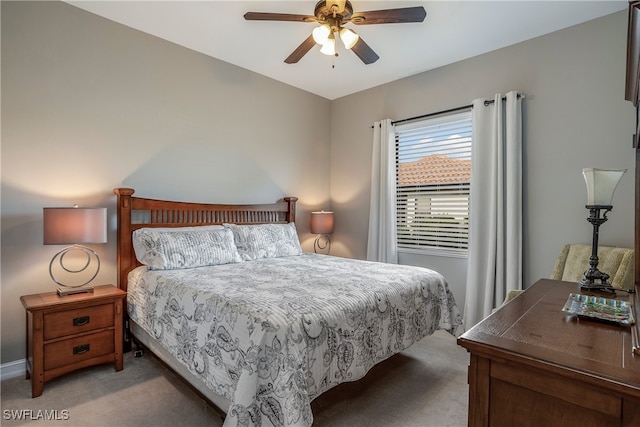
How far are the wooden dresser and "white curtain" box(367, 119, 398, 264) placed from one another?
2.84 m

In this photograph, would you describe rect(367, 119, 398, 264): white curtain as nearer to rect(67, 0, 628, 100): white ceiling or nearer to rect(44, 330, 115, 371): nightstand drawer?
rect(67, 0, 628, 100): white ceiling

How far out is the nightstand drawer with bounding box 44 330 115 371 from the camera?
2.19 metres

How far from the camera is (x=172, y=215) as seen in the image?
10.5 ft

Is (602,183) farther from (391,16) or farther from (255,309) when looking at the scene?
(255,309)

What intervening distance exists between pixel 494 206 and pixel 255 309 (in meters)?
Answer: 2.51

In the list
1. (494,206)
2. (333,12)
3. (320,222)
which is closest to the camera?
(333,12)

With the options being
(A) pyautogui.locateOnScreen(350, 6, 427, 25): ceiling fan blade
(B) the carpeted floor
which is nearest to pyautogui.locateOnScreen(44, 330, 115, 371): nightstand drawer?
(B) the carpeted floor

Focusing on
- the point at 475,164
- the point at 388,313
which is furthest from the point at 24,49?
the point at 475,164

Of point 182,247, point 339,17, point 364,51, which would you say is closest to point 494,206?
point 364,51

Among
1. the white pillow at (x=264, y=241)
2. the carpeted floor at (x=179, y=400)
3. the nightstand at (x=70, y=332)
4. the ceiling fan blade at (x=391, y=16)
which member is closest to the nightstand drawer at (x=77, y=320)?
the nightstand at (x=70, y=332)

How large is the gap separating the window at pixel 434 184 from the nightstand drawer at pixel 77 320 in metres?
3.05

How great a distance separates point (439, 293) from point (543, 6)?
239 cm

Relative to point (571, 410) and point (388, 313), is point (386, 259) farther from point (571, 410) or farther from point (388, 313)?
point (571, 410)

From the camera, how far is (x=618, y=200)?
8.48 feet
